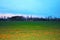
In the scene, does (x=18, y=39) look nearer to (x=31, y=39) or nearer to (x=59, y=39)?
(x=31, y=39)

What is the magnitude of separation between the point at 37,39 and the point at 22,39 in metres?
0.73

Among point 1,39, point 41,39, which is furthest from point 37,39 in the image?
point 1,39

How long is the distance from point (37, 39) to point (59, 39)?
1063 mm

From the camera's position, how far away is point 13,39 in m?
9.76

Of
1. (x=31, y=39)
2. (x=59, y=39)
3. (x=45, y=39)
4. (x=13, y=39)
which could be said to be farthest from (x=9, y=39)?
(x=59, y=39)

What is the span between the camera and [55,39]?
9.69 metres

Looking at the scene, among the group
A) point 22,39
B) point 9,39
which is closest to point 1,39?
point 9,39

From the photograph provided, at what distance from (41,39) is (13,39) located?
137cm

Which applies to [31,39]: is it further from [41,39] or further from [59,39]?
[59,39]

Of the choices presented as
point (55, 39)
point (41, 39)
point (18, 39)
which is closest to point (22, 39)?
point (18, 39)

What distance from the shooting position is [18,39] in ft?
32.3

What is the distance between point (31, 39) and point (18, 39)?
0.64 m

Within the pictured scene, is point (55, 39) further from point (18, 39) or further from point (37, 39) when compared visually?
point (18, 39)

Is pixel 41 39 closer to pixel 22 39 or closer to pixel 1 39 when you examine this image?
pixel 22 39
